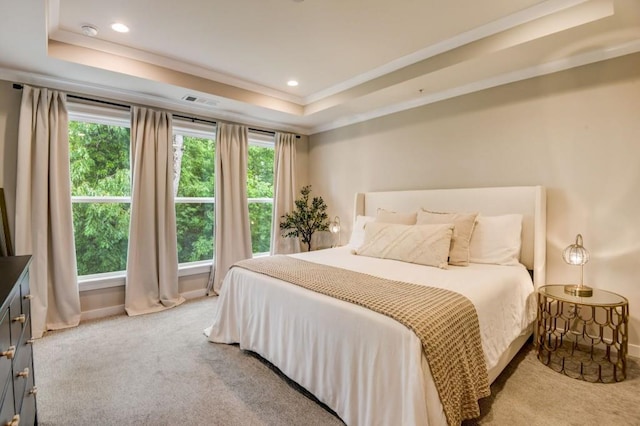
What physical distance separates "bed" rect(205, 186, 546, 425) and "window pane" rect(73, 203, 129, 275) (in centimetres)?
154

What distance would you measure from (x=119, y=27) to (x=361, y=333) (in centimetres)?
285

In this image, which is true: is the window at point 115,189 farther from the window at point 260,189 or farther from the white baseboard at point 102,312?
the window at point 260,189

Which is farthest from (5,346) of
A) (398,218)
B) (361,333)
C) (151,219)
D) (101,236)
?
(398,218)

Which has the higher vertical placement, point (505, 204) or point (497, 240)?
point (505, 204)

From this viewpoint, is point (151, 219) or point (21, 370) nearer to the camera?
point (21, 370)

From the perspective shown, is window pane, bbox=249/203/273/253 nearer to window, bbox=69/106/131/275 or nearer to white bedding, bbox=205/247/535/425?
window, bbox=69/106/131/275

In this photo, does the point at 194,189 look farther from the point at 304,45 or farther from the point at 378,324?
the point at 378,324

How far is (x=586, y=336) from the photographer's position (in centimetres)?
248

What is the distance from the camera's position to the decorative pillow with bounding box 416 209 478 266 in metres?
2.52

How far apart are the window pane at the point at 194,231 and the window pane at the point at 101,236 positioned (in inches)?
23.5

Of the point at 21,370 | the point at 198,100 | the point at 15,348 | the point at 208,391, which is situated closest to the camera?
the point at 15,348

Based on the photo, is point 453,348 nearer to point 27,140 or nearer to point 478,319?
point 478,319

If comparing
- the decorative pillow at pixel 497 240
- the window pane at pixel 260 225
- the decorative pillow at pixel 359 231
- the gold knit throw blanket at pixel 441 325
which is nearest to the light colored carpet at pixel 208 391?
the gold knit throw blanket at pixel 441 325

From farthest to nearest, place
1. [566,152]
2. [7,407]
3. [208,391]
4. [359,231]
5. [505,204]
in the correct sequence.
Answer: [359,231] → [505,204] → [566,152] → [208,391] → [7,407]
